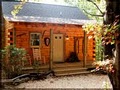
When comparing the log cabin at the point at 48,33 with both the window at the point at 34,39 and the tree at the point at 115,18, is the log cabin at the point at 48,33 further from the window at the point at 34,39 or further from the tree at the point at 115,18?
the tree at the point at 115,18

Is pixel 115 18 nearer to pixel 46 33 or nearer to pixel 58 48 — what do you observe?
pixel 46 33

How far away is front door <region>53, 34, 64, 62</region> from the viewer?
17.1m

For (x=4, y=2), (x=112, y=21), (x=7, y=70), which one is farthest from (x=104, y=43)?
(x=4, y=2)

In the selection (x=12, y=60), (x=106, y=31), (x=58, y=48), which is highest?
(x=106, y=31)

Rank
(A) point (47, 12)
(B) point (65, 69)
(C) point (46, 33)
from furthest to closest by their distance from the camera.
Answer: (A) point (47, 12) < (C) point (46, 33) < (B) point (65, 69)

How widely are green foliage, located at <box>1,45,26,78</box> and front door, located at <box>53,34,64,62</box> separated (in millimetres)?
4860

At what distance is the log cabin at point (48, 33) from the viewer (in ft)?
48.5

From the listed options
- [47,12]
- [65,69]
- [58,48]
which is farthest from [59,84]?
[47,12]

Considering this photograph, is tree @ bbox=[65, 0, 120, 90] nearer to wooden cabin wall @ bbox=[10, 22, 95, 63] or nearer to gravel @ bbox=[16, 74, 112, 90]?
gravel @ bbox=[16, 74, 112, 90]

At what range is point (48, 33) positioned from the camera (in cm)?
1664

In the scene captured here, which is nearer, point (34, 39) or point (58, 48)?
point (34, 39)

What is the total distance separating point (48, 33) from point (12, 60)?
4960 mm

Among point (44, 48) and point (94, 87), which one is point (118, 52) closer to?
point (94, 87)

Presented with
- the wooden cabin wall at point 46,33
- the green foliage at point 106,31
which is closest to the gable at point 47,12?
the wooden cabin wall at point 46,33
